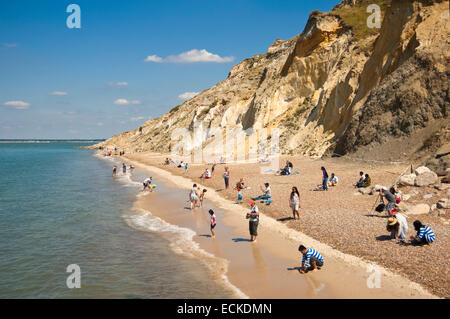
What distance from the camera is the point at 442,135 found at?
22.3m

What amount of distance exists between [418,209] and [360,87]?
2166cm

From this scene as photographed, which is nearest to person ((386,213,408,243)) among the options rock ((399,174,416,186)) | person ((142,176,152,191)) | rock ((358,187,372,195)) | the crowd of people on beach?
the crowd of people on beach

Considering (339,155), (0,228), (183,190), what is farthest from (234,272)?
(339,155)

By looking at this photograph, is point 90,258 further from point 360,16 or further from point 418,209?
point 360,16

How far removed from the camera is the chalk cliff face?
25.0 metres

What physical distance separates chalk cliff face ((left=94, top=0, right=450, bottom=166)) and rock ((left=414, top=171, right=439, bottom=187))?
6703 millimetres

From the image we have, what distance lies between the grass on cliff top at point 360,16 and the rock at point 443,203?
32.5m

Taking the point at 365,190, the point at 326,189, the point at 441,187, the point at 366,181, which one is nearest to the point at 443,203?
the point at 441,187

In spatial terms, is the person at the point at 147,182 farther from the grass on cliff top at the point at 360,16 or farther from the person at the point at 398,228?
the grass on cliff top at the point at 360,16

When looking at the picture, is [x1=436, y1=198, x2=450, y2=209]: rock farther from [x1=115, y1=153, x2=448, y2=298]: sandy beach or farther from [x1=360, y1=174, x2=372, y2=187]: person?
[x1=360, y1=174, x2=372, y2=187]: person

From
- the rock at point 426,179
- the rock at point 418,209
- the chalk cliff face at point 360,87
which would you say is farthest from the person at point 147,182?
the rock at point 418,209

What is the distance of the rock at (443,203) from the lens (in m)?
14.1
